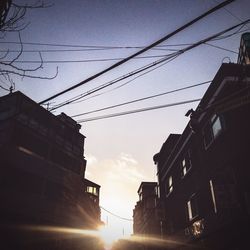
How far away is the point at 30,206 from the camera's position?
21.7m

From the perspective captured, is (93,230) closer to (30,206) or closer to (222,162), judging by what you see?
(30,206)

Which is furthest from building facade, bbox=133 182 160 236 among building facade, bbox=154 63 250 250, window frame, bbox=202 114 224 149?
window frame, bbox=202 114 224 149

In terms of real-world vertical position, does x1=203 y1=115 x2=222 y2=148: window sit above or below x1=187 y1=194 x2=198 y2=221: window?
above

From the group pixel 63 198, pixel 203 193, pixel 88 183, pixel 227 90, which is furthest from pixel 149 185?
pixel 227 90

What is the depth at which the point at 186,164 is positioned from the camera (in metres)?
19.3

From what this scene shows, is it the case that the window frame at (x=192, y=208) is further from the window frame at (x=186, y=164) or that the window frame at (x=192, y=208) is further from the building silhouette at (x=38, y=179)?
the building silhouette at (x=38, y=179)

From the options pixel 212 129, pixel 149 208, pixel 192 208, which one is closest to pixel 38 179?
pixel 192 208

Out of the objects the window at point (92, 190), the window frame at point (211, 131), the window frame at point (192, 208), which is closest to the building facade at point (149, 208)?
the window at point (92, 190)

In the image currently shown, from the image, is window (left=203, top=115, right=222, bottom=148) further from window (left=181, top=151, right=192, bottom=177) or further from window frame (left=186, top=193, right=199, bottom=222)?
window frame (left=186, top=193, right=199, bottom=222)

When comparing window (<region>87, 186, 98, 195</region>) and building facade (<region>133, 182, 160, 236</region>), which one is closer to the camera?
building facade (<region>133, 182, 160, 236</region>)

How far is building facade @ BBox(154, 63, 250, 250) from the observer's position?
11.1m

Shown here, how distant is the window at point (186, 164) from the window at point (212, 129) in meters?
3.22

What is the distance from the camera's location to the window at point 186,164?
61.8 feet

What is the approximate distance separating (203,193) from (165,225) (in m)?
8.93
